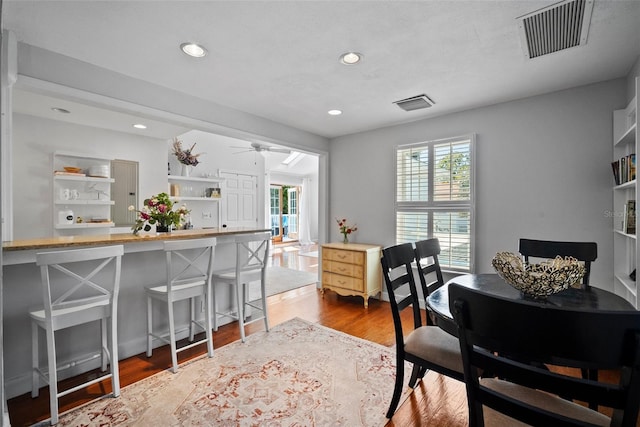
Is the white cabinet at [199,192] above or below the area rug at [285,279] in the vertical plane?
above

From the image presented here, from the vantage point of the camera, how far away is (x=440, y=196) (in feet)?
12.3

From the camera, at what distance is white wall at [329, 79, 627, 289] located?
280 cm

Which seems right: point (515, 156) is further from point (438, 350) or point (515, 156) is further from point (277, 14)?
point (277, 14)

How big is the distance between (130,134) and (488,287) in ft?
17.9

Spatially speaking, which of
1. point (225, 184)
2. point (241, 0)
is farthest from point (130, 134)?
point (241, 0)

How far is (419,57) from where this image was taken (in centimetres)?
232

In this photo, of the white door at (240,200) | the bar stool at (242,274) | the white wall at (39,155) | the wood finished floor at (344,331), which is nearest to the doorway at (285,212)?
the white door at (240,200)

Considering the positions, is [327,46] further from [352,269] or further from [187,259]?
[352,269]

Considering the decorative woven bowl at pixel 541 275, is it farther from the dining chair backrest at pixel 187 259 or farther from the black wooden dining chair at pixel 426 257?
the dining chair backrest at pixel 187 259

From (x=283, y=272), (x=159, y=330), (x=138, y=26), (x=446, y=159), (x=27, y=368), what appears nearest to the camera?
(x=138, y=26)

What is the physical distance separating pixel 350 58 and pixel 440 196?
2.15 metres

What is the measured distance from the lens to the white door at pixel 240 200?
6.41m

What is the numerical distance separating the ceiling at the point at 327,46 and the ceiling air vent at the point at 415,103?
3.3 inches

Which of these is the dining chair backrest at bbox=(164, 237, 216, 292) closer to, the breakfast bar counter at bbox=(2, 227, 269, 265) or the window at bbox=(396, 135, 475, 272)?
the breakfast bar counter at bbox=(2, 227, 269, 265)
